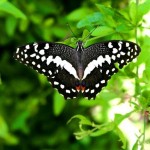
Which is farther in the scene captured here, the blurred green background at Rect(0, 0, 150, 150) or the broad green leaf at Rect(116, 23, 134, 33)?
the blurred green background at Rect(0, 0, 150, 150)

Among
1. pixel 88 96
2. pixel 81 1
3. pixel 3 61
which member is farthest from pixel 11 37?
pixel 88 96

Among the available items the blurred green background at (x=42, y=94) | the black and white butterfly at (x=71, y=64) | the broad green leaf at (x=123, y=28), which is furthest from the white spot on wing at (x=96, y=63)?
the blurred green background at (x=42, y=94)

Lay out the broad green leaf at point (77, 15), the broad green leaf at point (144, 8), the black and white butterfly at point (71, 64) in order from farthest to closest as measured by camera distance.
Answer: the broad green leaf at point (77, 15), the black and white butterfly at point (71, 64), the broad green leaf at point (144, 8)

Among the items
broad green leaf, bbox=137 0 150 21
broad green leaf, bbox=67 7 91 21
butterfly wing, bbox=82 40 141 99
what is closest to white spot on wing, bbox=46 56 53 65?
butterfly wing, bbox=82 40 141 99

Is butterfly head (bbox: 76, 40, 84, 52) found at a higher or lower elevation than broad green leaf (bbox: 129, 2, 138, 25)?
lower

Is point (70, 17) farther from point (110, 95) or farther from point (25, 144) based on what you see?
point (25, 144)

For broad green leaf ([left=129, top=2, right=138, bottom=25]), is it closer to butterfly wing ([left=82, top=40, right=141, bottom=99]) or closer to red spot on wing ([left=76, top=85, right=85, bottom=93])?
butterfly wing ([left=82, top=40, right=141, bottom=99])

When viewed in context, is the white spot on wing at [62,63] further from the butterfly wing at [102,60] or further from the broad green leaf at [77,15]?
the broad green leaf at [77,15]

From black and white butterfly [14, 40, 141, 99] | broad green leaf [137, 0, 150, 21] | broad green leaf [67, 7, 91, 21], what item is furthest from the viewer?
broad green leaf [67, 7, 91, 21]
